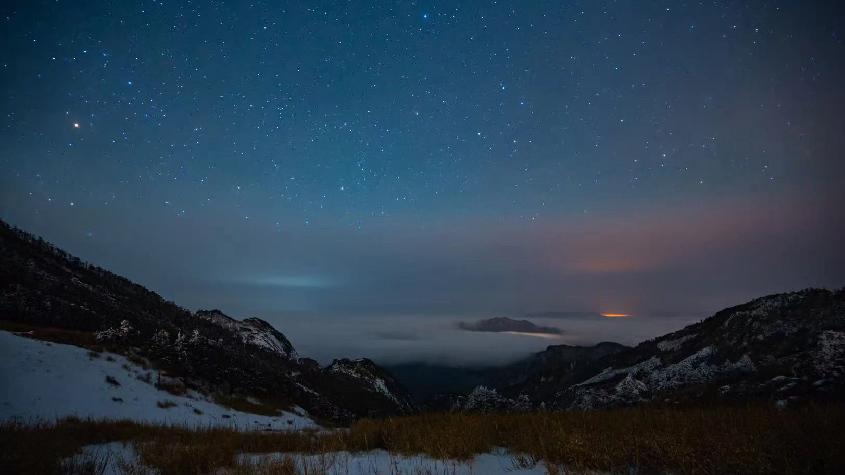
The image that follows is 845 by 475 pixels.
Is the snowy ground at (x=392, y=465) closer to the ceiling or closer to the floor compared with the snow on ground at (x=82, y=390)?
closer to the ceiling

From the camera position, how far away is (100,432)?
28.8ft

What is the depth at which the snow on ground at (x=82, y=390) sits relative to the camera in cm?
1628

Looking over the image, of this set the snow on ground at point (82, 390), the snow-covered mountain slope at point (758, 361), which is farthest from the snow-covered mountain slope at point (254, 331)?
the snow-covered mountain slope at point (758, 361)

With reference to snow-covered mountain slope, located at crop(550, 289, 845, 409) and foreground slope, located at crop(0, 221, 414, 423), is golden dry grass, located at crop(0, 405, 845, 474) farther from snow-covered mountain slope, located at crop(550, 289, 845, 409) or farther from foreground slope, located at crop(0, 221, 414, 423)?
snow-covered mountain slope, located at crop(550, 289, 845, 409)

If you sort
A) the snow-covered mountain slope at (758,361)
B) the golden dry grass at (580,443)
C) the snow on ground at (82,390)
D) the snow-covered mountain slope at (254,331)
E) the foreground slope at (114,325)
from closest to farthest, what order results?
1. the golden dry grass at (580,443)
2. the snow on ground at (82,390)
3. the snow-covered mountain slope at (758,361)
4. the foreground slope at (114,325)
5. the snow-covered mountain slope at (254,331)

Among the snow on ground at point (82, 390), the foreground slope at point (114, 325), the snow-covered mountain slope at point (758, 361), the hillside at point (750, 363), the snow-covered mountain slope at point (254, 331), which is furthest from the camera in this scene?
the snow-covered mountain slope at point (254, 331)

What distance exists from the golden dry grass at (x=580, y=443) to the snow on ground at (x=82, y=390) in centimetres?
878

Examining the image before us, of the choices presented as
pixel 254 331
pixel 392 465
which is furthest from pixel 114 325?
pixel 254 331

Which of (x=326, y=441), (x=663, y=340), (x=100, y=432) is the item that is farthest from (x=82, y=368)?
(x=663, y=340)

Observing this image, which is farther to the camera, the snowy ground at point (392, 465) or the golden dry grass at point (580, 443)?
the snowy ground at point (392, 465)

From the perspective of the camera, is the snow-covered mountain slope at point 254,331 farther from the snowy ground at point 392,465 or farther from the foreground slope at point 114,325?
the snowy ground at point 392,465

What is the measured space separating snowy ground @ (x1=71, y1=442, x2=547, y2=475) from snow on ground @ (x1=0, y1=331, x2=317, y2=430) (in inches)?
397

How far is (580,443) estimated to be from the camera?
200 inches

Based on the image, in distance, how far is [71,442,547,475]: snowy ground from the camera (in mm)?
5223
